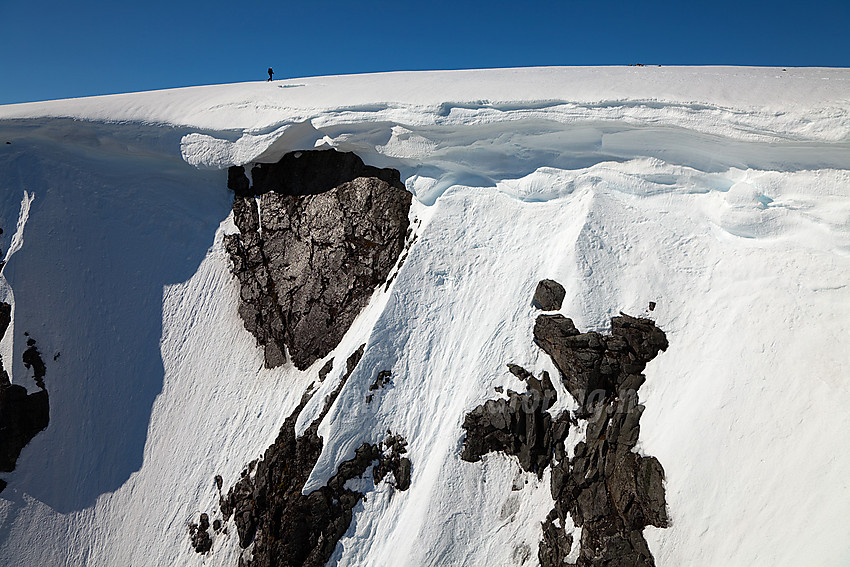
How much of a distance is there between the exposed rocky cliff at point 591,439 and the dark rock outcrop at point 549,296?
2cm

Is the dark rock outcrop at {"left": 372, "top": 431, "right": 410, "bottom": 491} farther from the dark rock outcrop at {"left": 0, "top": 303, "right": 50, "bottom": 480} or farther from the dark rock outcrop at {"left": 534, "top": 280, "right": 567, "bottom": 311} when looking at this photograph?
the dark rock outcrop at {"left": 0, "top": 303, "right": 50, "bottom": 480}

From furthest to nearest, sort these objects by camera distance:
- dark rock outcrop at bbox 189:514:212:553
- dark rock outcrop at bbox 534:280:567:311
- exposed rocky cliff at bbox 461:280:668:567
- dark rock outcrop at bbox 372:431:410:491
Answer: dark rock outcrop at bbox 189:514:212:553
dark rock outcrop at bbox 534:280:567:311
dark rock outcrop at bbox 372:431:410:491
exposed rocky cliff at bbox 461:280:668:567

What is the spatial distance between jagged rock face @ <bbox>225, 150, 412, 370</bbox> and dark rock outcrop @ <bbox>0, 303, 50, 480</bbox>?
169 inches

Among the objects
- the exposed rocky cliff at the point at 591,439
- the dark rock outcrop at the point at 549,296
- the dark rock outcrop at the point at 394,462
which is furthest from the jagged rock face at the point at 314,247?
the exposed rocky cliff at the point at 591,439

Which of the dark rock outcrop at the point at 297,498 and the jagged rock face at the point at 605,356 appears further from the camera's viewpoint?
the dark rock outcrop at the point at 297,498

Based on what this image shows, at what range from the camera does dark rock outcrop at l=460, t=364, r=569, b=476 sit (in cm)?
743

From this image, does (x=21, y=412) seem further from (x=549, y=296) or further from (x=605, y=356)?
(x=605, y=356)

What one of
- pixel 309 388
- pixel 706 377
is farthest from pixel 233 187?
pixel 706 377

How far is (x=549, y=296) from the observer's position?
8086 millimetres

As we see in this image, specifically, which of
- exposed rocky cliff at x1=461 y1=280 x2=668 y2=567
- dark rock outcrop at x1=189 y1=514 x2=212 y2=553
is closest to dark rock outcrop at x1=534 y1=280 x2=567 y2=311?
exposed rocky cliff at x1=461 y1=280 x2=668 y2=567

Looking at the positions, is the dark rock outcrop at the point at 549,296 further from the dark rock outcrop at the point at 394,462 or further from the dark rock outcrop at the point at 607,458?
the dark rock outcrop at the point at 394,462

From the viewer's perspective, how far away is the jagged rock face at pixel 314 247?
9.60 metres

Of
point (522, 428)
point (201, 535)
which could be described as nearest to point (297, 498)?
point (201, 535)

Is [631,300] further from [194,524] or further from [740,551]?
[194,524]
